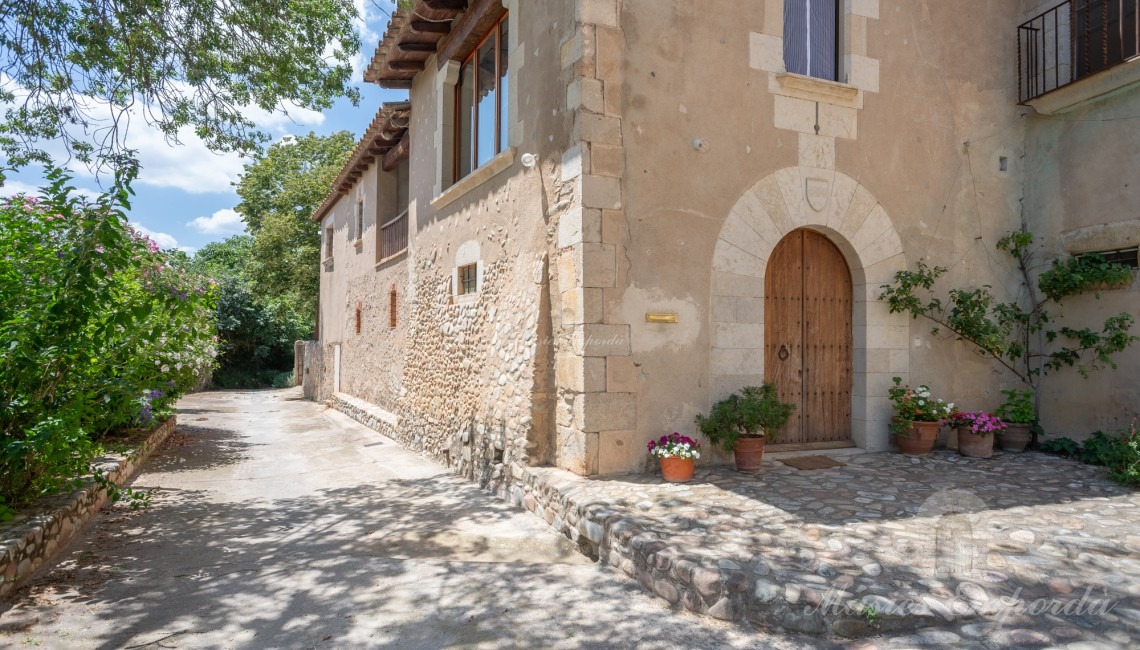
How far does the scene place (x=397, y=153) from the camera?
A: 11203mm

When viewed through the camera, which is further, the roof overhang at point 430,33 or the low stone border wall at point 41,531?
the roof overhang at point 430,33

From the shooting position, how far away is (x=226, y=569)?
412 cm

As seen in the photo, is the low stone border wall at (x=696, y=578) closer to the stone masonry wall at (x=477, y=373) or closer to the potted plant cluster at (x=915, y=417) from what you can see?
the stone masonry wall at (x=477, y=373)

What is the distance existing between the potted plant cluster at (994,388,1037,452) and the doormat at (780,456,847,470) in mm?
2161

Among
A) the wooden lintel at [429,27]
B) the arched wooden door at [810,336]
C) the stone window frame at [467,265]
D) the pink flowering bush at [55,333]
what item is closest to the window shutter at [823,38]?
the arched wooden door at [810,336]

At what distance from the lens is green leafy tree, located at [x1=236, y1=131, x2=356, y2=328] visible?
20.7 meters

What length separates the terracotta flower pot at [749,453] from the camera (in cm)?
522

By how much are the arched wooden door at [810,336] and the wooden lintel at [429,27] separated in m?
4.97

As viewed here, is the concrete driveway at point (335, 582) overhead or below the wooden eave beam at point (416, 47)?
below

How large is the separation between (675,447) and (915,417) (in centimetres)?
272

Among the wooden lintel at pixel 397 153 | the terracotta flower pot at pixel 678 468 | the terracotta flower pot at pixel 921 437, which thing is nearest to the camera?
the terracotta flower pot at pixel 678 468

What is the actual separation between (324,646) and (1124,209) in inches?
295

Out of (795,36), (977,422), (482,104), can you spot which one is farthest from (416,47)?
(977,422)

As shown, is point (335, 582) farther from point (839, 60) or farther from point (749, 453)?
point (839, 60)
